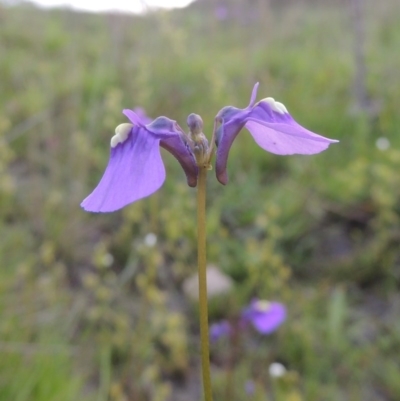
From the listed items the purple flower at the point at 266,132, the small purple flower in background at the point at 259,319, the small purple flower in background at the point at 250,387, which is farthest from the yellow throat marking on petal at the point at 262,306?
the purple flower at the point at 266,132

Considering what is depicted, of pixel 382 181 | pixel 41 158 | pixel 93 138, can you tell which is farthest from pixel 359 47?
pixel 41 158

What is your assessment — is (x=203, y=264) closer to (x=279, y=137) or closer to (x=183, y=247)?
(x=279, y=137)

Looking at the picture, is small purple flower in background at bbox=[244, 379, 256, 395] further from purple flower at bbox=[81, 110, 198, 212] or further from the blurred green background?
purple flower at bbox=[81, 110, 198, 212]

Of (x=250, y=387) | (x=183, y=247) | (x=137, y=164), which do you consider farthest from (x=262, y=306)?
(x=137, y=164)

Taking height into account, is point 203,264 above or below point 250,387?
above

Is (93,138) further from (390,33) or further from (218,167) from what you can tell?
(390,33)

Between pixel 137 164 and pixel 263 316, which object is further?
pixel 263 316
